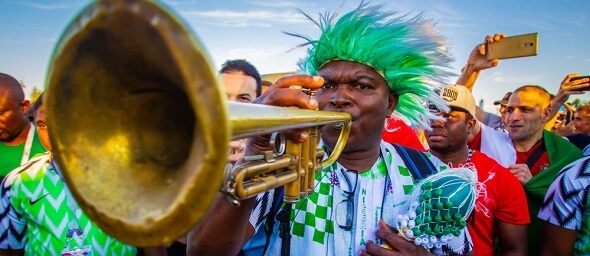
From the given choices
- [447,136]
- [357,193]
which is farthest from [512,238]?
[357,193]

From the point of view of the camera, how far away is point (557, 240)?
8.42 feet

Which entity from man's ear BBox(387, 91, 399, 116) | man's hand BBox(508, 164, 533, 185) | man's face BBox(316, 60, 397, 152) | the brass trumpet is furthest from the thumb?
man's hand BBox(508, 164, 533, 185)

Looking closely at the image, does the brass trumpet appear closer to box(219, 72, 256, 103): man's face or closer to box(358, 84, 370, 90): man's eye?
box(358, 84, 370, 90): man's eye

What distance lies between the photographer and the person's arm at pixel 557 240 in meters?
2.51

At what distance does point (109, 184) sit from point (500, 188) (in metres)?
2.86

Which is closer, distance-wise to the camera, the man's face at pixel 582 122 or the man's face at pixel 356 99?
the man's face at pixel 356 99

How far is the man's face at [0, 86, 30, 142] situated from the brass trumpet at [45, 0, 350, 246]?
11.5 feet

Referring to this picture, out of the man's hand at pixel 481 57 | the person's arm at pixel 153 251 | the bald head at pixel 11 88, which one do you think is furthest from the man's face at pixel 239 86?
the man's hand at pixel 481 57

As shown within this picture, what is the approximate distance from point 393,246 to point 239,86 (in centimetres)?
237

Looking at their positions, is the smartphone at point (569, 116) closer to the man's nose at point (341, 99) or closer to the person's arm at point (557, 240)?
the person's arm at point (557, 240)

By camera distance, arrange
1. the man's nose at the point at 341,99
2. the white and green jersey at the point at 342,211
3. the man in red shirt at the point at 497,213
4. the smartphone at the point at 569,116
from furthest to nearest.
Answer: the smartphone at the point at 569,116 < the man in red shirt at the point at 497,213 < the man's nose at the point at 341,99 < the white and green jersey at the point at 342,211

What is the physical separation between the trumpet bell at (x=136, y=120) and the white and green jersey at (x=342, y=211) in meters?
0.96

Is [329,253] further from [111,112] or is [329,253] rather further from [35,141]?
[35,141]

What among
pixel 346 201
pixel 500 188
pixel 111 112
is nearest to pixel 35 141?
pixel 346 201
